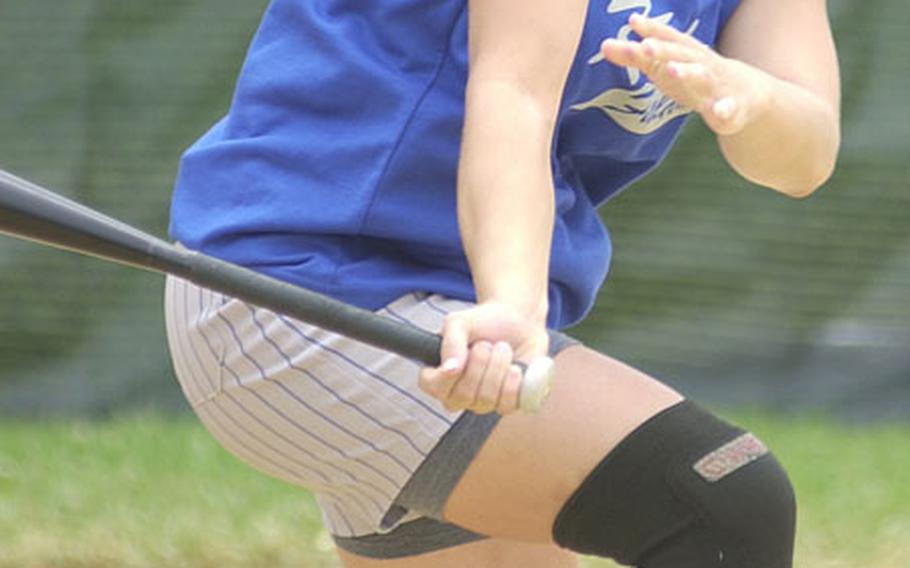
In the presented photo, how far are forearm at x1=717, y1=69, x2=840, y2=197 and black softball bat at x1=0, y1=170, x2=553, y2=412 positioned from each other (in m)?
0.48

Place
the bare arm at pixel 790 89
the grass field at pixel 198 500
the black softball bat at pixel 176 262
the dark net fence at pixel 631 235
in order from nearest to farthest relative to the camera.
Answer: the black softball bat at pixel 176 262 → the bare arm at pixel 790 89 → the grass field at pixel 198 500 → the dark net fence at pixel 631 235

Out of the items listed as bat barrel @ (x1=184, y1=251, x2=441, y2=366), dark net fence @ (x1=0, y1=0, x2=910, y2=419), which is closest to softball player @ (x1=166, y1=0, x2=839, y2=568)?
bat barrel @ (x1=184, y1=251, x2=441, y2=366)

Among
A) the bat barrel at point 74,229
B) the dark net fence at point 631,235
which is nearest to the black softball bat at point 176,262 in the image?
the bat barrel at point 74,229

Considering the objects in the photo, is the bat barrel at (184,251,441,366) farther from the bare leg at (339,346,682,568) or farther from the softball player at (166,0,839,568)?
the bare leg at (339,346,682,568)

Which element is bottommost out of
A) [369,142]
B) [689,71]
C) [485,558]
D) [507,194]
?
[485,558]

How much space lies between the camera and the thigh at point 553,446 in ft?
6.37

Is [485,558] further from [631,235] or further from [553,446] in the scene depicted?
[631,235]

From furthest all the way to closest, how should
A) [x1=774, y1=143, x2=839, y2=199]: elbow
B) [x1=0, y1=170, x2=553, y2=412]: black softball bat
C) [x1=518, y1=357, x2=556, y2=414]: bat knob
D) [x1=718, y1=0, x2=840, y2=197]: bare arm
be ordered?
[x1=774, y1=143, x2=839, y2=199]: elbow < [x1=718, y1=0, x2=840, y2=197]: bare arm < [x1=0, y1=170, x2=553, y2=412]: black softball bat < [x1=518, y1=357, x2=556, y2=414]: bat knob

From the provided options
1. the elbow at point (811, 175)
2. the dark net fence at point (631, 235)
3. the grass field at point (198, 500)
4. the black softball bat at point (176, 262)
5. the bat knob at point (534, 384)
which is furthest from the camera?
the dark net fence at point (631, 235)

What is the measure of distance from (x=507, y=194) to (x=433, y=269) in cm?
35

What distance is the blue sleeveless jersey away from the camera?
1991mm

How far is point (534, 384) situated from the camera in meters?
1.58

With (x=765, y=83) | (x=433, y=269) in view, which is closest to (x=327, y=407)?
(x=433, y=269)

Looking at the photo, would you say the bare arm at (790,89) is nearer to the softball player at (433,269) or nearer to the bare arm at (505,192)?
the softball player at (433,269)
